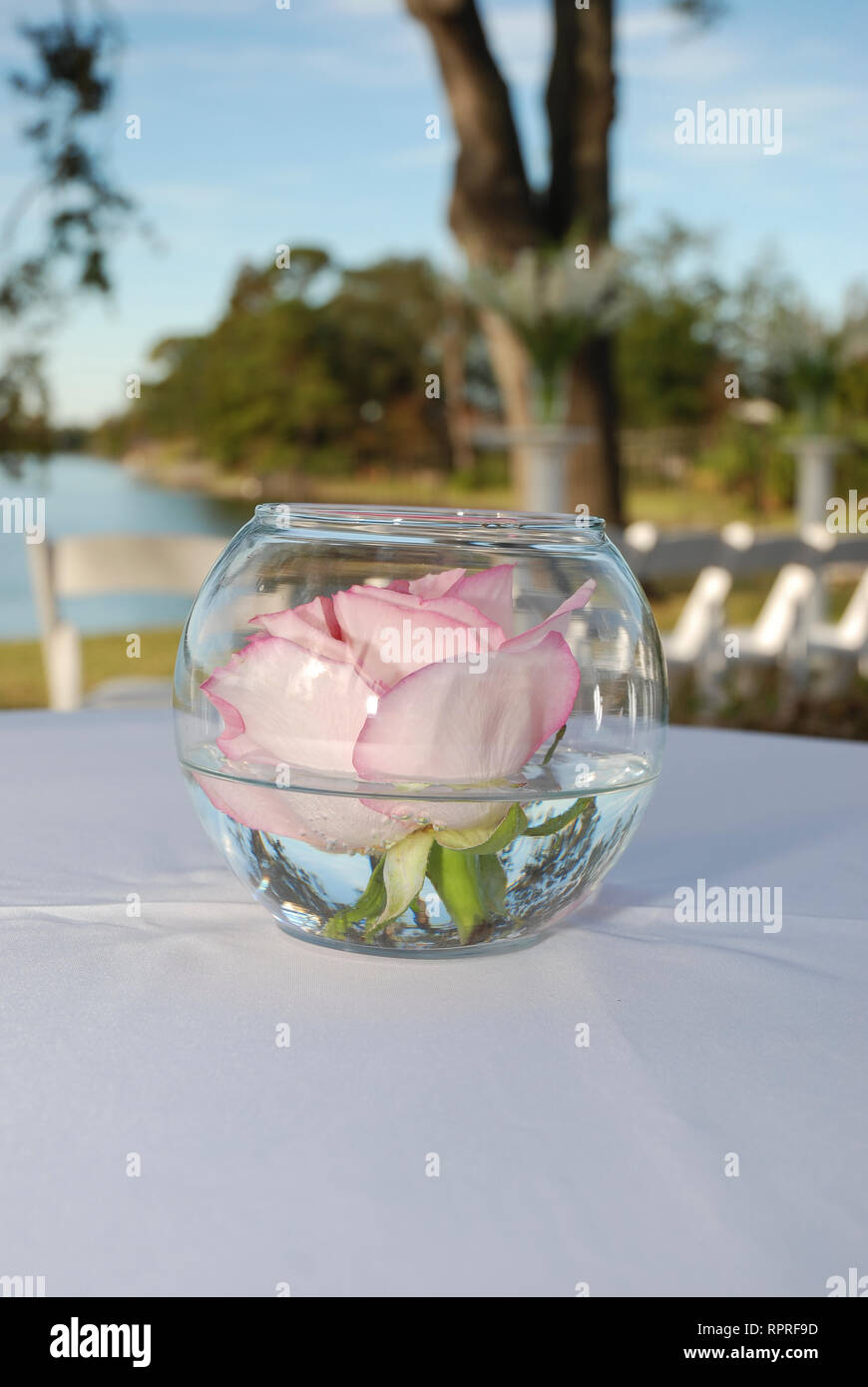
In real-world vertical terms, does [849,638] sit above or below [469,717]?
below

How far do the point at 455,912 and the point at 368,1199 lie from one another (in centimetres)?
15

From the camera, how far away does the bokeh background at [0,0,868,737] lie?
4.95 meters

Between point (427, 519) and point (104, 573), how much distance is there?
74.8 inches

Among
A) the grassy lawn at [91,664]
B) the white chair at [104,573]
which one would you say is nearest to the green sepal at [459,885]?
the white chair at [104,573]

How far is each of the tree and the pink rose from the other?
497 centimetres

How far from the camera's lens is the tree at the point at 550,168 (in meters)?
5.48

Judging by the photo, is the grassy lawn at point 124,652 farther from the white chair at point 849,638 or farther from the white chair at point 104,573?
the white chair at point 104,573

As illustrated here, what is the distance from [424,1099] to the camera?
1.39ft

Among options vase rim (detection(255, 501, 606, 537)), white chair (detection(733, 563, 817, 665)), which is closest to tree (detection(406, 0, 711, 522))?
white chair (detection(733, 563, 817, 665))

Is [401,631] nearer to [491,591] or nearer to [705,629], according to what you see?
[491,591]

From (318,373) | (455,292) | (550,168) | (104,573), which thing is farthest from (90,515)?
(104,573)
